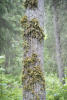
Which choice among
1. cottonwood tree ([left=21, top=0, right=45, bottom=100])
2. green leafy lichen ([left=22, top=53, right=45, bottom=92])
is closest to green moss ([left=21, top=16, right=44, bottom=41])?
cottonwood tree ([left=21, top=0, right=45, bottom=100])

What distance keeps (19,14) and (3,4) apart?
2.43 m

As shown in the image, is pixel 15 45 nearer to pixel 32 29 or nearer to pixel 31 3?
pixel 31 3

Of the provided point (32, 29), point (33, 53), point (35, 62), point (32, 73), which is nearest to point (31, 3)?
point (32, 29)

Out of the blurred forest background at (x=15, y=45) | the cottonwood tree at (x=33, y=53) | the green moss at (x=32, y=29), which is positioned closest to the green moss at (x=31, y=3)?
the cottonwood tree at (x=33, y=53)

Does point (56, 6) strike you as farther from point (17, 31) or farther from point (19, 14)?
point (17, 31)

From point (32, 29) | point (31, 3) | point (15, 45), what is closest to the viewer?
point (32, 29)

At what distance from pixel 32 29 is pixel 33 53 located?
0.53 meters

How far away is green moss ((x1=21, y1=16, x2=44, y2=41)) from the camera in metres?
3.12

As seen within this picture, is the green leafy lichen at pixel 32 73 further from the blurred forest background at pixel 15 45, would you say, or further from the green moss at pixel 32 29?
the blurred forest background at pixel 15 45

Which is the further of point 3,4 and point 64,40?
point 64,40

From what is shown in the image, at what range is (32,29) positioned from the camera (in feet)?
10.2

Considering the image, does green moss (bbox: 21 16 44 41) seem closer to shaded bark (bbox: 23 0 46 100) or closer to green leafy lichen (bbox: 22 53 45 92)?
shaded bark (bbox: 23 0 46 100)

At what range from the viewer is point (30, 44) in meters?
3.09

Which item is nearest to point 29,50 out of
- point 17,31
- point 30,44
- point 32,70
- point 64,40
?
point 30,44
